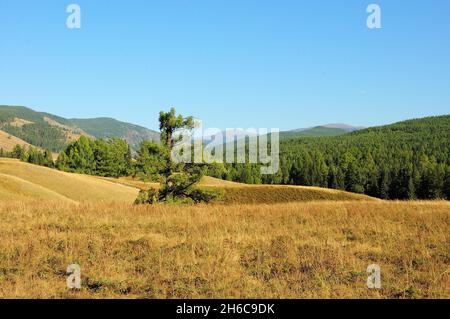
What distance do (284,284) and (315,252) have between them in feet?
8.28

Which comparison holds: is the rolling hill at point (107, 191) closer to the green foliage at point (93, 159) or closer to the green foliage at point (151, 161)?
the green foliage at point (151, 161)

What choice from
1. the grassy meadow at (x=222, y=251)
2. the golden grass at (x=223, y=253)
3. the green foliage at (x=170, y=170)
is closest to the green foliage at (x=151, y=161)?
the green foliage at (x=170, y=170)

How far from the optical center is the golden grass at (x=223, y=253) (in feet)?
27.3

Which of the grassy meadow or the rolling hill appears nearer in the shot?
the grassy meadow

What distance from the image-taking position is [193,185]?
37781 mm

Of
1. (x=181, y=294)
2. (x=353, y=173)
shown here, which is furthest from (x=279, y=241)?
(x=353, y=173)

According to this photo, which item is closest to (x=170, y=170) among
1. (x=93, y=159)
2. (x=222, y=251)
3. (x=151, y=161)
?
(x=151, y=161)

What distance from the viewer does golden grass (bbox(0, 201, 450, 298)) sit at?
8320mm

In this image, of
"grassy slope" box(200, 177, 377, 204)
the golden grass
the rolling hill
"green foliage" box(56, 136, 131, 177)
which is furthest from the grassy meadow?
"green foliage" box(56, 136, 131, 177)

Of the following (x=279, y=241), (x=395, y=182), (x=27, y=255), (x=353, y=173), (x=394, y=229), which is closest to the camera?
(x=27, y=255)

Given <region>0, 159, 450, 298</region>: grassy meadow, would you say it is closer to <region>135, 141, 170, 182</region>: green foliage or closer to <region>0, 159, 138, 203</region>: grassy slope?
<region>135, 141, 170, 182</region>: green foliage

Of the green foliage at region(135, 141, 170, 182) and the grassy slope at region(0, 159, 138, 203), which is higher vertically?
the green foliage at region(135, 141, 170, 182)

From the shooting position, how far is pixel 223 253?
34.7 ft
